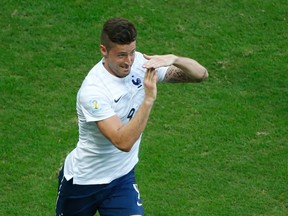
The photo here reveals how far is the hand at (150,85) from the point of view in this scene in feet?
25.1

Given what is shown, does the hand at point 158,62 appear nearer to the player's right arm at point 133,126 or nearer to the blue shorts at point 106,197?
the player's right arm at point 133,126

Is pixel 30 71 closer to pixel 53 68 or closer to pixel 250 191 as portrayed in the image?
pixel 53 68

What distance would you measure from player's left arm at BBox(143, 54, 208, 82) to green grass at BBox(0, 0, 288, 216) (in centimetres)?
187

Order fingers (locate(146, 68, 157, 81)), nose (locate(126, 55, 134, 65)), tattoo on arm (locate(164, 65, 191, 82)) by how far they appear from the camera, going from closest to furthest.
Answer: fingers (locate(146, 68, 157, 81))
nose (locate(126, 55, 134, 65))
tattoo on arm (locate(164, 65, 191, 82))

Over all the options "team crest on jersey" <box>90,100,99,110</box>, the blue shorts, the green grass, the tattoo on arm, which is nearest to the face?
"team crest on jersey" <box>90,100,99,110</box>

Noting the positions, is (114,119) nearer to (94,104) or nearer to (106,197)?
(94,104)

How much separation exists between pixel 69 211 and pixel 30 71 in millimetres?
4242

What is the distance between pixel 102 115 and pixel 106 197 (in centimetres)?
94

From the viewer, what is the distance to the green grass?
33.4ft

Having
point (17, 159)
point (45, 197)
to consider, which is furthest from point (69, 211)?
point (17, 159)

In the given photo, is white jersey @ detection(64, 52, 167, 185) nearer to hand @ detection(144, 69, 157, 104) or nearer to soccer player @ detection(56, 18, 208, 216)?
soccer player @ detection(56, 18, 208, 216)

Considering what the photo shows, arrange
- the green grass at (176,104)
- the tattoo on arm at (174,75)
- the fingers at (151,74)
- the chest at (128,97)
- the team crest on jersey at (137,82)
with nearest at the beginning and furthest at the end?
the fingers at (151,74) < the chest at (128,97) < the team crest on jersey at (137,82) < the tattoo on arm at (174,75) < the green grass at (176,104)

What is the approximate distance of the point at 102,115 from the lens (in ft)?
25.6

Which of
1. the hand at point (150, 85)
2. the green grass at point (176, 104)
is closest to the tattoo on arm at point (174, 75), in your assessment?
the hand at point (150, 85)
